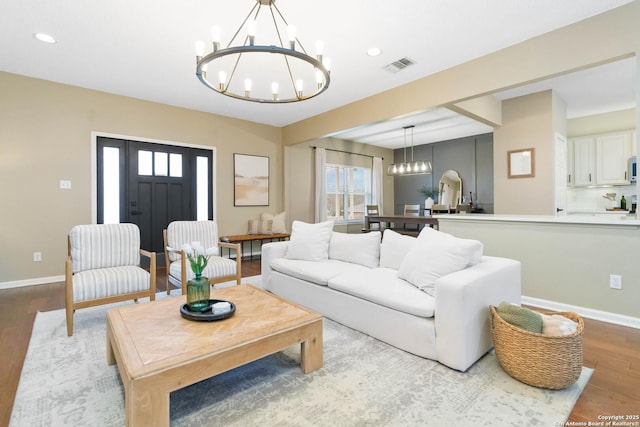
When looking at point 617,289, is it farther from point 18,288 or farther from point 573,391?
point 18,288

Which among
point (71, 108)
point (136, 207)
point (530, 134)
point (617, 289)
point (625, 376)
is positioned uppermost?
point (71, 108)

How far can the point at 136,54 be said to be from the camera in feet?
11.0

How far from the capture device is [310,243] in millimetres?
3412

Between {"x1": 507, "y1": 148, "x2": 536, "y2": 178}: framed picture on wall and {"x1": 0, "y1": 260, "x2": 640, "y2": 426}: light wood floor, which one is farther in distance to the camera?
{"x1": 507, "y1": 148, "x2": 536, "y2": 178}: framed picture on wall

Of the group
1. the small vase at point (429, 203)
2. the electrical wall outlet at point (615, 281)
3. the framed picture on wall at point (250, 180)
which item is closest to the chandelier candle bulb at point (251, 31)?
the electrical wall outlet at point (615, 281)

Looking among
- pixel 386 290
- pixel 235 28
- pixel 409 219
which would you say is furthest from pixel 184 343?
pixel 409 219

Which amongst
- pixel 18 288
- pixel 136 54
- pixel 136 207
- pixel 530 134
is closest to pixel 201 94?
pixel 136 54

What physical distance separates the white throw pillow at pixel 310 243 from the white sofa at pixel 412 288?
1 cm

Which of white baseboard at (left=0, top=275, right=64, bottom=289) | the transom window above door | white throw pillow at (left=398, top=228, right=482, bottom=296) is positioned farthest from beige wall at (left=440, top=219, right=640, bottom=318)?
white baseboard at (left=0, top=275, right=64, bottom=289)

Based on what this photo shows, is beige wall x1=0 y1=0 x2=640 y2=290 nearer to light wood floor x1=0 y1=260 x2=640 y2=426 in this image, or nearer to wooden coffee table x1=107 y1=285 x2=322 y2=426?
light wood floor x1=0 y1=260 x2=640 y2=426

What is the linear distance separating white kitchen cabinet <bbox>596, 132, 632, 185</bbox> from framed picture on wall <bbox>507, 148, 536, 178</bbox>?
2046 mm

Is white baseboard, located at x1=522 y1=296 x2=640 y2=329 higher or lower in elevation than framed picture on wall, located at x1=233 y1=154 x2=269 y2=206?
lower

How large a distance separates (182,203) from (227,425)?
446cm

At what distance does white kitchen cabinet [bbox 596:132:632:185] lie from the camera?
5289 millimetres
